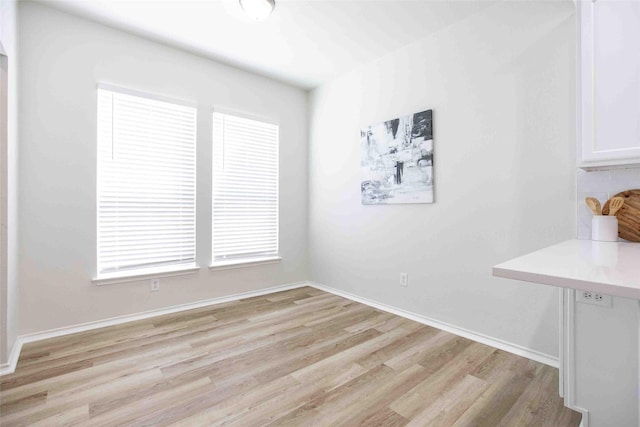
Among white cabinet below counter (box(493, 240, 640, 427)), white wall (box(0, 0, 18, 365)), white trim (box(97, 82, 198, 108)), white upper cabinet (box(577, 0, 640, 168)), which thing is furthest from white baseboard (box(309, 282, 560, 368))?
white wall (box(0, 0, 18, 365))

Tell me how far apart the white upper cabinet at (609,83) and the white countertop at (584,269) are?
0.52 metres

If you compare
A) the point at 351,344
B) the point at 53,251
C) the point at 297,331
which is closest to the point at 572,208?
the point at 351,344

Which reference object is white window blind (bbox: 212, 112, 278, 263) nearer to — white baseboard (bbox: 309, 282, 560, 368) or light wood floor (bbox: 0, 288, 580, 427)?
light wood floor (bbox: 0, 288, 580, 427)

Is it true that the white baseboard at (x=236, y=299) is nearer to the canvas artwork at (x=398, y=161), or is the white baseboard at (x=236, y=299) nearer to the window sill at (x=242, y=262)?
the window sill at (x=242, y=262)

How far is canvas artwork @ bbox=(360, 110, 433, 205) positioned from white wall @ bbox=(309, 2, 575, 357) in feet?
0.29

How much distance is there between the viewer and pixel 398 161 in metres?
3.06

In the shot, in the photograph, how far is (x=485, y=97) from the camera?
244 centimetres

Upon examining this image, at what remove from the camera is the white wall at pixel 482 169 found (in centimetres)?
211

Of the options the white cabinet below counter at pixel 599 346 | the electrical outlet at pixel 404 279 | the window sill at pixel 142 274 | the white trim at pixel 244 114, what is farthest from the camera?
the white trim at pixel 244 114

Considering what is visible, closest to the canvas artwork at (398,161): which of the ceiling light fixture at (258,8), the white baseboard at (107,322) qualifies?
the ceiling light fixture at (258,8)

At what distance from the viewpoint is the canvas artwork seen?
2.82 meters

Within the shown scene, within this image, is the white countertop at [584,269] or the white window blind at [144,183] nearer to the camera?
the white countertop at [584,269]

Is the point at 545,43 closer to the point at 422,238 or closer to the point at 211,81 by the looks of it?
the point at 422,238

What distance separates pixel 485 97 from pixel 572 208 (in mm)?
1060
